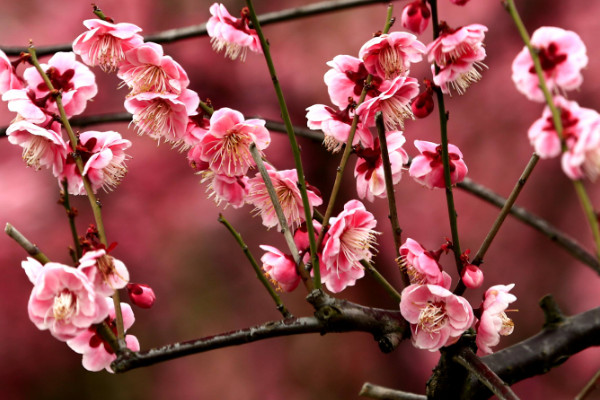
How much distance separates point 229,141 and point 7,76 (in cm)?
17

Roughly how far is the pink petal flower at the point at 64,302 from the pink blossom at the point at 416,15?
26 centimetres

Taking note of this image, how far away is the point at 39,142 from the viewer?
482 mm

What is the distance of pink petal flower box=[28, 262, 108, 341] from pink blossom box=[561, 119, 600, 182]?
260 mm

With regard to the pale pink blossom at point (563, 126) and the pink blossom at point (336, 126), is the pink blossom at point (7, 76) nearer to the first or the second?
the pink blossom at point (336, 126)


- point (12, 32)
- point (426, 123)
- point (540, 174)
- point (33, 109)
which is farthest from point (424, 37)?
point (33, 109)

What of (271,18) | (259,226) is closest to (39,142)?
(271,18)

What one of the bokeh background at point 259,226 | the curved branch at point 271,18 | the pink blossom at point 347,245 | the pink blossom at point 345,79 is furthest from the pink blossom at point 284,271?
the bokeh background at point 259,226

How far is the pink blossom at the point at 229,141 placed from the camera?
19.8 inches

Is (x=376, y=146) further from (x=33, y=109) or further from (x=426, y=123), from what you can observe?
(x=426, y=123)

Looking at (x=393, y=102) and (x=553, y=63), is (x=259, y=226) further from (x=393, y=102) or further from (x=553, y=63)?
(x=553, y=63)

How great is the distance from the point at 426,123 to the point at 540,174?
300mm

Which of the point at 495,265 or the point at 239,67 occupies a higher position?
the point at 239,67

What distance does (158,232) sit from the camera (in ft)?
5.67

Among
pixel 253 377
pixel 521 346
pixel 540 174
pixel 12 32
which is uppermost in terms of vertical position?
pixel 12 32
